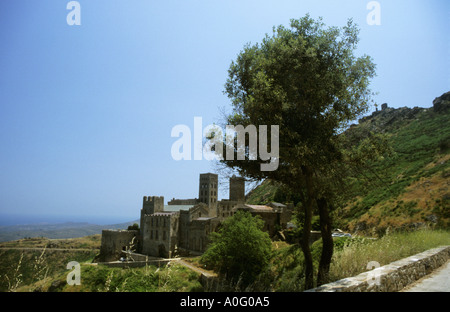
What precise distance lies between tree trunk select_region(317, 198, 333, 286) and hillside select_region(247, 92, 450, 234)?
7.46 ft

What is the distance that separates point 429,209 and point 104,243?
5382 centimetres

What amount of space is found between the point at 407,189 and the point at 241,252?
36.7 meters

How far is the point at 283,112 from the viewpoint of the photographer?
14875 millimetres

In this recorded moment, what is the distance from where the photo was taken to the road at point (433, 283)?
354 inches

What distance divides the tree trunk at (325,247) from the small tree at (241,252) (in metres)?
12.1

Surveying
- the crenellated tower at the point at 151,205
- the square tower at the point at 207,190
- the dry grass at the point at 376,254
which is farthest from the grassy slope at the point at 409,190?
the crenellated tower at the point at 151,205

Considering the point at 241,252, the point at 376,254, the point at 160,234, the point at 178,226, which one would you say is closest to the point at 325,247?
the point at 376,254

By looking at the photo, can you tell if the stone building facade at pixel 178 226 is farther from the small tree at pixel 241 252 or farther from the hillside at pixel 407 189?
the small tree at pixel 241 252

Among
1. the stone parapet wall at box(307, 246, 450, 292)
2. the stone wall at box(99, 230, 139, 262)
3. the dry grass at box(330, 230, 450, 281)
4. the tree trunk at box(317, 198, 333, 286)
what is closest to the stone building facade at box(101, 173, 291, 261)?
the stone wall at box(99, 230, 139, 262)

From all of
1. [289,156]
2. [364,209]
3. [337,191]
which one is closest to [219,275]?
[337,191]

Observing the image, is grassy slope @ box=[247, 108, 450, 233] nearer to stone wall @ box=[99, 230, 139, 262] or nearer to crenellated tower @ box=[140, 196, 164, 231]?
crenellated tower @ box=[140, 196, 164, 231]

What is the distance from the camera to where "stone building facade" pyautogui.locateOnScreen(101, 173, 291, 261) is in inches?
1860
